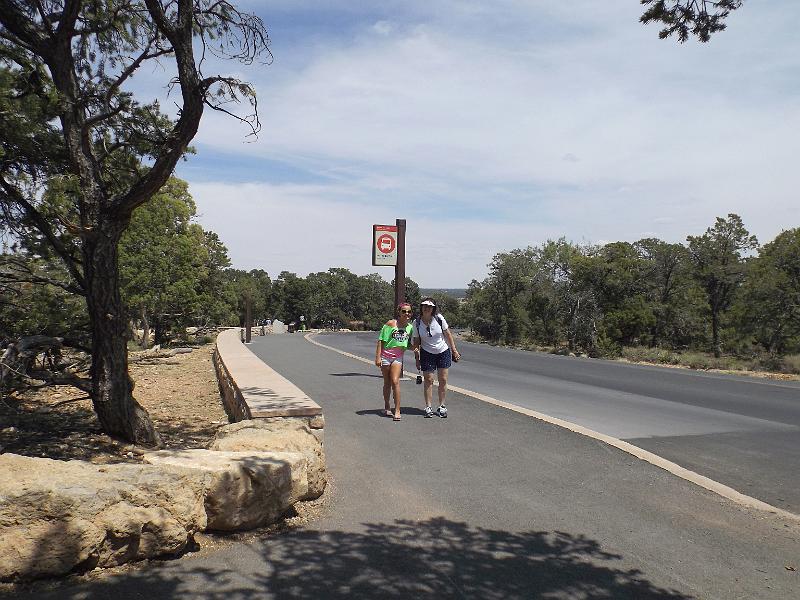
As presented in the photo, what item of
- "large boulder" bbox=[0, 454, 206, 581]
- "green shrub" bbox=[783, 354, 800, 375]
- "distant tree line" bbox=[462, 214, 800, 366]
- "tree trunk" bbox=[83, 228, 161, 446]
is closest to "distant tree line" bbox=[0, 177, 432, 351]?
"tree trunk" bbox=[83, 228, 161, 446]

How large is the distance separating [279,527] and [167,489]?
2.98 feet

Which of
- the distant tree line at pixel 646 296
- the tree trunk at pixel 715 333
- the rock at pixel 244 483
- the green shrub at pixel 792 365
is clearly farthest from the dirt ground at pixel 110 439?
the tree trunk at pixel 715 333

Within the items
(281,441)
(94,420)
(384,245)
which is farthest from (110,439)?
(384,245)

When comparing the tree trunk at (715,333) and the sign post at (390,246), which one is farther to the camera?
the tree trunk at (715,333)

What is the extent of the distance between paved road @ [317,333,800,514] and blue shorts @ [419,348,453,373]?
2.21 meters

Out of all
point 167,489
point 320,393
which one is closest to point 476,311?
point 320,393

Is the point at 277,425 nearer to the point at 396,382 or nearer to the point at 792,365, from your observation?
the point at 396,382

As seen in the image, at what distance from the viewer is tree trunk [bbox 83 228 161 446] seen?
18.6 ft

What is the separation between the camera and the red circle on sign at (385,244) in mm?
14164

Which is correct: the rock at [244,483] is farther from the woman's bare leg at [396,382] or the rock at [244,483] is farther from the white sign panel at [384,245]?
the white sign panel at [384,245]

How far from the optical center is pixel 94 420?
7.40 meters

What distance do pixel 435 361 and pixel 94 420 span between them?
4185 mm

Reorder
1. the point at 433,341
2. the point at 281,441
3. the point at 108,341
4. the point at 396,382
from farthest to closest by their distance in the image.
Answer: the point at 433,341 → the point at 396,382 → the point at 108,341 → the point at 281,441

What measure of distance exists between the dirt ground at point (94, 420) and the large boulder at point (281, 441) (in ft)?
2.79
